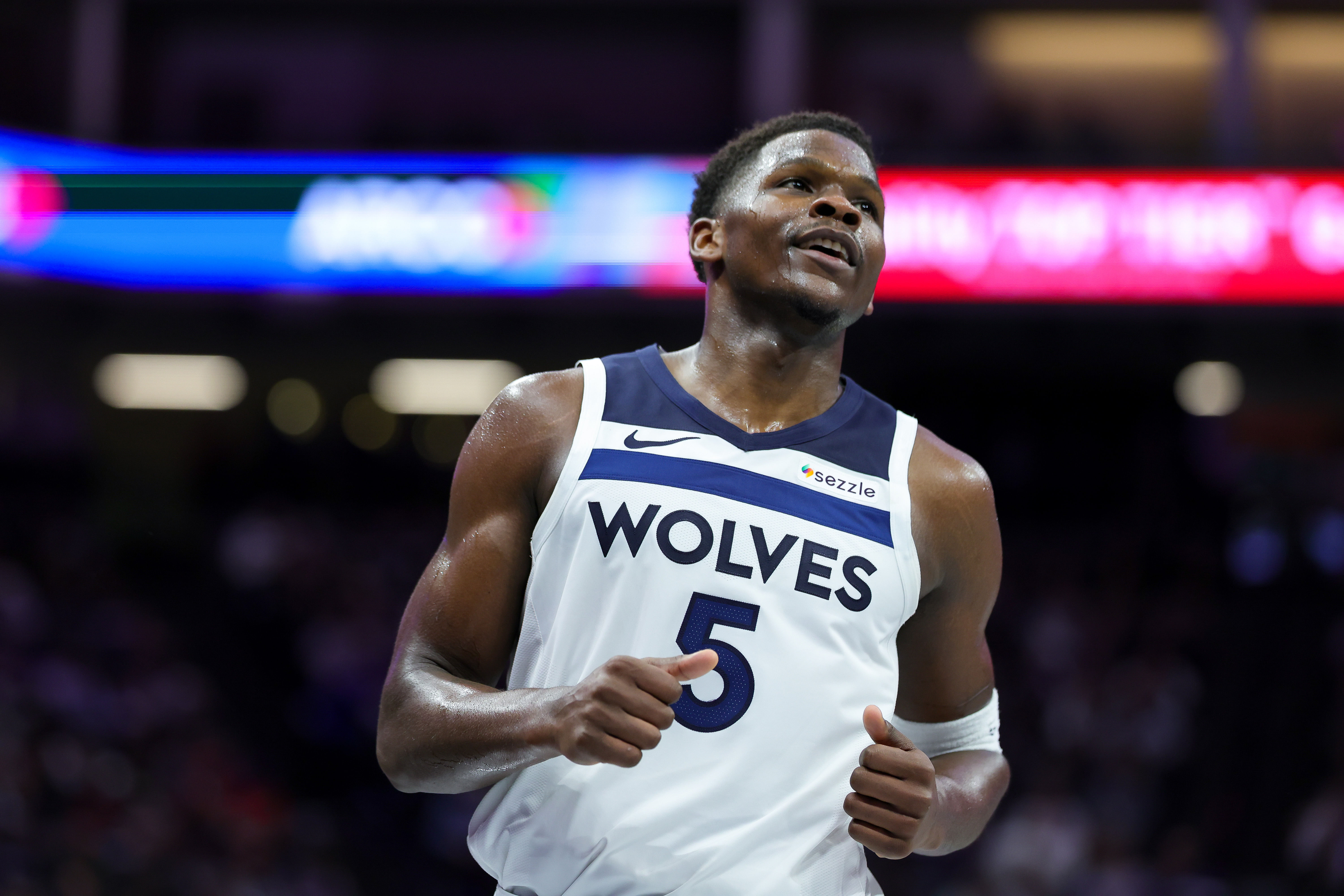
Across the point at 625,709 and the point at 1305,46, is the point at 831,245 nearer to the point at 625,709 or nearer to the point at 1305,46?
the point at 625,709

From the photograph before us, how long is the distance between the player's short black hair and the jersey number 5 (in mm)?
695

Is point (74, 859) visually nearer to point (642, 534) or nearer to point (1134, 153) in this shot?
point (642, 534)

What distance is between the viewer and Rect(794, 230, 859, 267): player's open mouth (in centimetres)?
222

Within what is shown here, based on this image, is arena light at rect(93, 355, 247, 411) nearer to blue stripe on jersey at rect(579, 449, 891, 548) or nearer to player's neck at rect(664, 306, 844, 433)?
player's neck at rect(664, 306, 844, 433)

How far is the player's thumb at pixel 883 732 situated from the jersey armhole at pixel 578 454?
0.54 meters

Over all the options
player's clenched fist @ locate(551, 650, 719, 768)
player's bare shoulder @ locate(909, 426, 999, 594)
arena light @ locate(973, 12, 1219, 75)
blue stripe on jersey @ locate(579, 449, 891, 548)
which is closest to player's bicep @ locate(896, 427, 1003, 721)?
player's bare shoulder @ locate(909, 426, 999, 594)

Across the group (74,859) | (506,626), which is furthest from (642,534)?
(74,859)

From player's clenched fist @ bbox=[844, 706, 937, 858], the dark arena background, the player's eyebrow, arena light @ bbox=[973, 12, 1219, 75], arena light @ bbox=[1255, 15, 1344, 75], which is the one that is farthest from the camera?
arena light @ bbox=[973, 12, 1219, 75]

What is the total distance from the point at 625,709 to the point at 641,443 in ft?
1.85

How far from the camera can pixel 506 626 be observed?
211 cm

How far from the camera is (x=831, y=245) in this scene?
2.23 meters

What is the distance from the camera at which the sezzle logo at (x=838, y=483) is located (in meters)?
2.15

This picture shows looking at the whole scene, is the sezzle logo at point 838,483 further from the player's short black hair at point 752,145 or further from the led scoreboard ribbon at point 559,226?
the led scoreboard ribbon at point 559,226

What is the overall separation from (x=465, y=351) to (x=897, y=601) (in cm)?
885
